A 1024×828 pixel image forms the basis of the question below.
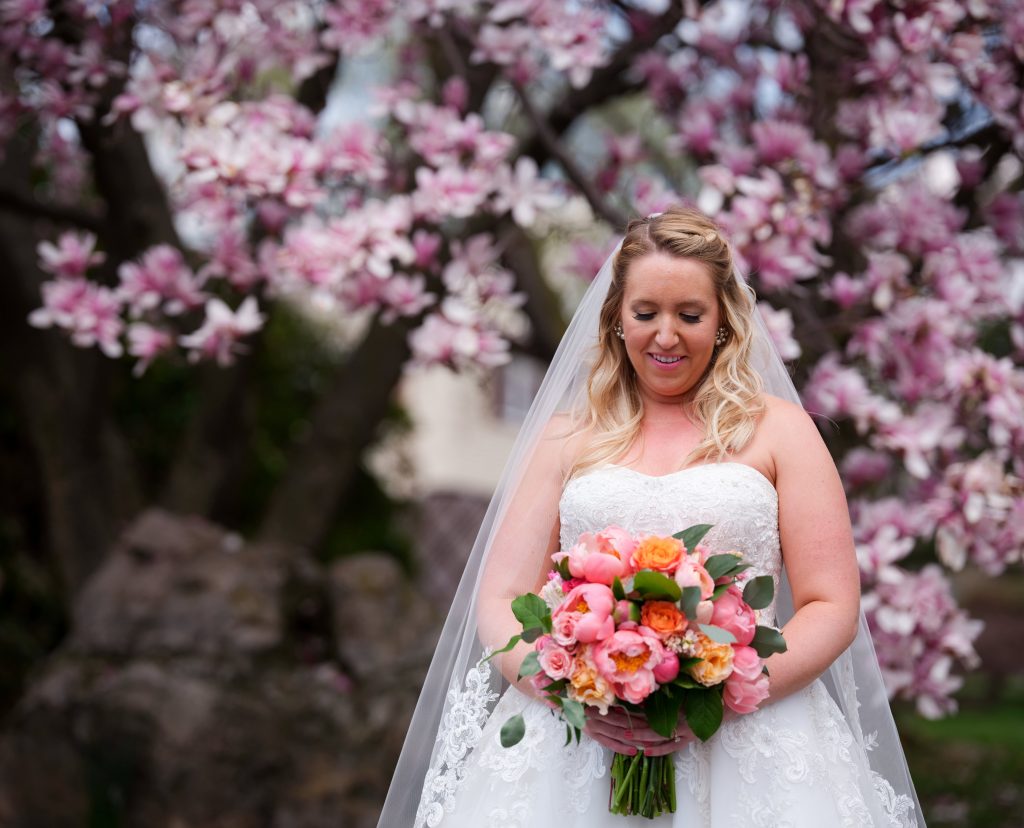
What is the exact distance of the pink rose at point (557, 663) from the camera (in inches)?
99.0

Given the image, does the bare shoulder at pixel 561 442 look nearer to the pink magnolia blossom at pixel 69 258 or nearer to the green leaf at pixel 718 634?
the green leaf at pixel 718 634

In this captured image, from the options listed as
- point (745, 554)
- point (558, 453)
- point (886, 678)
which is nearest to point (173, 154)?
point (558, 453)

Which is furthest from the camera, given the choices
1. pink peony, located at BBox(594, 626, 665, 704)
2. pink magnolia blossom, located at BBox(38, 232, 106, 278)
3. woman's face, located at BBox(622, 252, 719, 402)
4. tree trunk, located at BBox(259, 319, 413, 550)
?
tree trunk, located at BBox(259, 319, 413, 550)

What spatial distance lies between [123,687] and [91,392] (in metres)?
1.59

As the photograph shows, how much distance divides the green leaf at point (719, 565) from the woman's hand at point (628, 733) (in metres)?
0.33

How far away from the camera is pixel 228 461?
6449 millimetres

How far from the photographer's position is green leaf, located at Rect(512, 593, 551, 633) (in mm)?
2592

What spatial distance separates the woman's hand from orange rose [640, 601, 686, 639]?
0.21m

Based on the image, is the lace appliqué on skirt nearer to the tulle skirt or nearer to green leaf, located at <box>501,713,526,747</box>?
the tulle skirt

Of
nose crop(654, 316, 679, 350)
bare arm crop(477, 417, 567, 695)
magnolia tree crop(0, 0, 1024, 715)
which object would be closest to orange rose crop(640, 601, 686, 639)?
bare arm crop(477, 417, 567, 695)

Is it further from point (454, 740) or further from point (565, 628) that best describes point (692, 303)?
point (454, 740)

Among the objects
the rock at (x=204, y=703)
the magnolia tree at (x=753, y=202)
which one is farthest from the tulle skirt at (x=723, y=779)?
the rock at (x=204, y=703)

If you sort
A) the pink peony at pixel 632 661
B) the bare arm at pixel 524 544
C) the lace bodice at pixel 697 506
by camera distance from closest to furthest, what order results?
the pink peony at pixel 632 661
the lace bodice at pixel 697 506
the bare arm at pixel 524 544

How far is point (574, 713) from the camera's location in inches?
98.2
